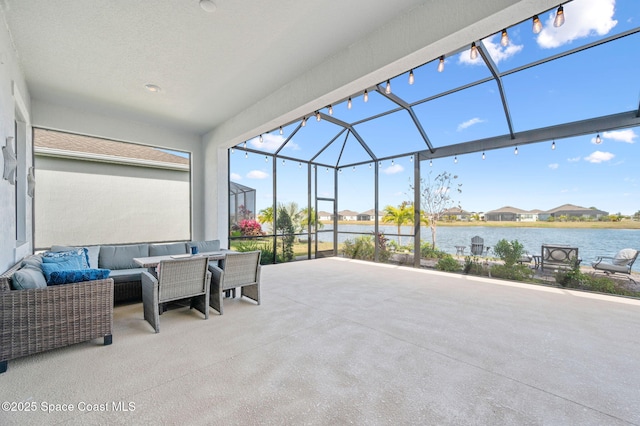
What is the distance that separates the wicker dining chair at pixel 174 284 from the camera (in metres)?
3.02

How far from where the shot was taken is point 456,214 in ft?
21.7

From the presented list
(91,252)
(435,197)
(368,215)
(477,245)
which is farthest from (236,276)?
(477,245)

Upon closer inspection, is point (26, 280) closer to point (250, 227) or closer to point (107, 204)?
point (107, 204)

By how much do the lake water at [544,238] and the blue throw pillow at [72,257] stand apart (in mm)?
6538

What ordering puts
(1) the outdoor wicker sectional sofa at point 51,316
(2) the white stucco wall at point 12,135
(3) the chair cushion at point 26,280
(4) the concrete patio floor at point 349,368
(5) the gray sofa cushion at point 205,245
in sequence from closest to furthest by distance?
(4) the concrete patio floor at point 349,368 → (1) the outdoor wicker sectional sofa at point 51,316 → (3) the chair cushion at point 26,280 → (2) the white stucco wall at point 12,135 → (5) the gray sofa cushion at point 205,245

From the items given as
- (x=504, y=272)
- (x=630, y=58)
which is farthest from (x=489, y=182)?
(x=630, y=58)

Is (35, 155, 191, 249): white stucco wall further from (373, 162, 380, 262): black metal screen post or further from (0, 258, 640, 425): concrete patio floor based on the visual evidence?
(373, 162, 380, 262): black metal screen post

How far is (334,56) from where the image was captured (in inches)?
137

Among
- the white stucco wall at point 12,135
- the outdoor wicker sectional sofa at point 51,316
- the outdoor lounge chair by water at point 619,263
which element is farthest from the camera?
the outdoor lounge chair by water at point 619,263

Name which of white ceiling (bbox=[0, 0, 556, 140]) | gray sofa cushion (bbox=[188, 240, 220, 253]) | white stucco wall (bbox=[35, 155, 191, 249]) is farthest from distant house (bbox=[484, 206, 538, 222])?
white stucco wall (bbox=[35, 155, 191, 249])

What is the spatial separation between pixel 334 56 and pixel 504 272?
5501mm

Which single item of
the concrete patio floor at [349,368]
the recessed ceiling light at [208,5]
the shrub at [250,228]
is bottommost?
the concrete patio floor at [349,368]

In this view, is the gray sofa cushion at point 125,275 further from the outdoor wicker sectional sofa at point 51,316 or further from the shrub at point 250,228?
the shrub at point 250,228

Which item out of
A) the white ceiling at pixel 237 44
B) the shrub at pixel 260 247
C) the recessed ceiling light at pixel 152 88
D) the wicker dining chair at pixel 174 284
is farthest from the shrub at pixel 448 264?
the recessed ceiling light at pixel 152 88
